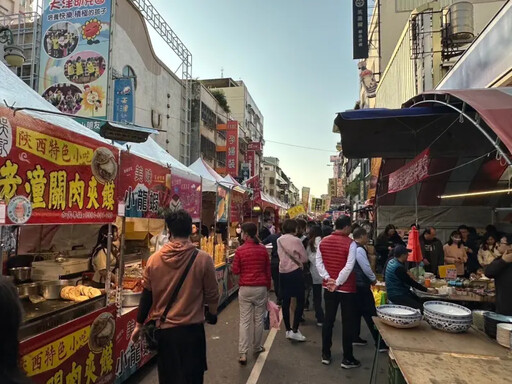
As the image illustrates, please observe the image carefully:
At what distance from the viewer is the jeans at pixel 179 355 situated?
2828mm

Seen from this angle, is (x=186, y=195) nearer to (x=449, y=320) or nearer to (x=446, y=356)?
(x=449, y=320)

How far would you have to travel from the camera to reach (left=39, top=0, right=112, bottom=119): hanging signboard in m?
12.4

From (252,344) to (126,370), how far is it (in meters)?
1.75

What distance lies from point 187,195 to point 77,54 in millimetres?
9501

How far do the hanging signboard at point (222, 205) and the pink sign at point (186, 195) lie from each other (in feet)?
3.71

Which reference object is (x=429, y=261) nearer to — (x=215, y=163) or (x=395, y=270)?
(x=395, y=270)

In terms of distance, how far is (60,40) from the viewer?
41.2 ft

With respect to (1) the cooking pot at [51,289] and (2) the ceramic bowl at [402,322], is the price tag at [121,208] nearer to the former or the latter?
(1) the cooking pot at [51,289]

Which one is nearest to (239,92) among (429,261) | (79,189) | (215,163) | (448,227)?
(215,163)

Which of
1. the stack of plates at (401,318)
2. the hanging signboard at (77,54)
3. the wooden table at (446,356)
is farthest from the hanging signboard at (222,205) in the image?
the hanging signboard at (77,54)

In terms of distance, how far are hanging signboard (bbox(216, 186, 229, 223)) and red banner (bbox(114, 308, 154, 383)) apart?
13.2 feet

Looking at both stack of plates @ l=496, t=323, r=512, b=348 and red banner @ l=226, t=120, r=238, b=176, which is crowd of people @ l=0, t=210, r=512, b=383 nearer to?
stack of plates @ l=496, t=323, r=512, b=348

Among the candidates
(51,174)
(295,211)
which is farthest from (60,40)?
(295,211)

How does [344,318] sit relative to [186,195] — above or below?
below
